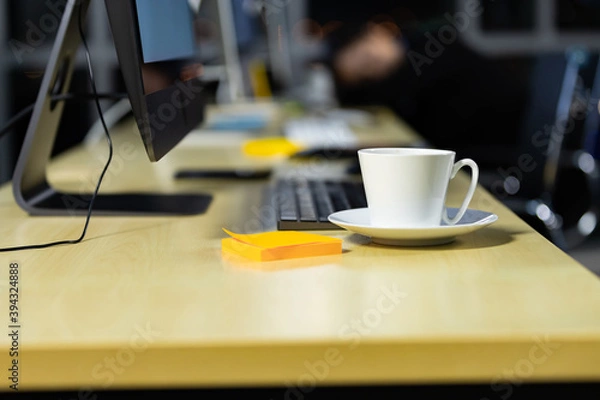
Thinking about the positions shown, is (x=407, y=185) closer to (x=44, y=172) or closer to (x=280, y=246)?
(x=280, y=246)

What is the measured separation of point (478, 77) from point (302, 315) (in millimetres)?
3191

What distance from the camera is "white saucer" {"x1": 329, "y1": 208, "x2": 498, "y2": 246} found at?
0.85 m

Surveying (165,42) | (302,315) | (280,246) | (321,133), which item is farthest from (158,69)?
(321,133)

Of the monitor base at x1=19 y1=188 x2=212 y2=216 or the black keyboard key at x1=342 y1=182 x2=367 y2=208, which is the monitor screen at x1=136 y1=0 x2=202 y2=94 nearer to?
the monitor base at x1=19 y1=188 x2=212 y2=216

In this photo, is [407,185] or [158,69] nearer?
[407,185]

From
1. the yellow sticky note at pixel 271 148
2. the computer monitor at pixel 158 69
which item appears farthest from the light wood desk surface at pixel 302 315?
the yellow sticky note at pixel 271 148

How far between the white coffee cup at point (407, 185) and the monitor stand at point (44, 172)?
321 mm

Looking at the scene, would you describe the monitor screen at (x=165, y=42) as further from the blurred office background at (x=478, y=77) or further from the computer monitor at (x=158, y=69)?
the blurred office background at (x=478, y=77)

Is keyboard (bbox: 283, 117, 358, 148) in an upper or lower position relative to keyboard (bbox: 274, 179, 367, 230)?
lower

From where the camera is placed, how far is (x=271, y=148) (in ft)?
6.29

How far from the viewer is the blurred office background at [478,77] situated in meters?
2.62

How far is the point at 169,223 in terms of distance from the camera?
3.43ft

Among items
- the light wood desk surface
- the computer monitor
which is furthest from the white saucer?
the computer monitor

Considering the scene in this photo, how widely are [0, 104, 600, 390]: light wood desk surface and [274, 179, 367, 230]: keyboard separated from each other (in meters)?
0.08
